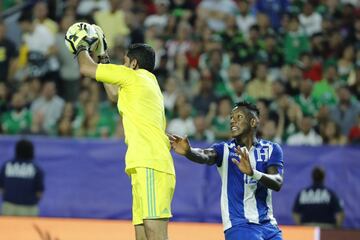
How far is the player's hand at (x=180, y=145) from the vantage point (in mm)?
7527

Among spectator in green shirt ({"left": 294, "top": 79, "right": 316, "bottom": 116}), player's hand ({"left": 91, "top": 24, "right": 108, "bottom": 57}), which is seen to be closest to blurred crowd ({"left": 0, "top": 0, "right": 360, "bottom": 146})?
spectator in green shirt ({"left": 294, "top": 79, "right": 316, "bottom": 116})

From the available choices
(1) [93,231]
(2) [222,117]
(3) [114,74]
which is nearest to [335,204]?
(2) [222,117]

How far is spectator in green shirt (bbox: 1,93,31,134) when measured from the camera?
15.2 m

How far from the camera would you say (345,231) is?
30.2ft

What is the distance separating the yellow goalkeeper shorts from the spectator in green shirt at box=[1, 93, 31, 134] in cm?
785

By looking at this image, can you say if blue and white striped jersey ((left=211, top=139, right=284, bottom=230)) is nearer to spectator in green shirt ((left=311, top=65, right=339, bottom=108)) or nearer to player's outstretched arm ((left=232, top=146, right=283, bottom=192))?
player's outstretched arm ((left=232, top=146, right=283, bottom=192))

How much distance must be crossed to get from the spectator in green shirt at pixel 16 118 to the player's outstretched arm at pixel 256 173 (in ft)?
27.0

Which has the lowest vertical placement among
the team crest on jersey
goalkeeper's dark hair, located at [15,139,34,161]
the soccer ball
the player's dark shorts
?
the player's dark shorts

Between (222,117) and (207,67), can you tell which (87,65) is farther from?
(207,67)

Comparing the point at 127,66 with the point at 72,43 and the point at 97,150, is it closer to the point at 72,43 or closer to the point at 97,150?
the point at 72,43

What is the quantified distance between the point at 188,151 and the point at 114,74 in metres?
0.83

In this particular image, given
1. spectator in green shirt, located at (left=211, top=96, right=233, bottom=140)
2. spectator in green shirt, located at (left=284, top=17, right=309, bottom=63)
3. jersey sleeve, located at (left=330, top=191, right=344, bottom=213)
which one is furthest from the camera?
spectator in green shirt, located at (left=284, top=17, right=309, bottom=63)

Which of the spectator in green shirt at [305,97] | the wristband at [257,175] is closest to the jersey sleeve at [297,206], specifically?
the spectator in green shirt at [305,97]

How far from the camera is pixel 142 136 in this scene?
7.50m
